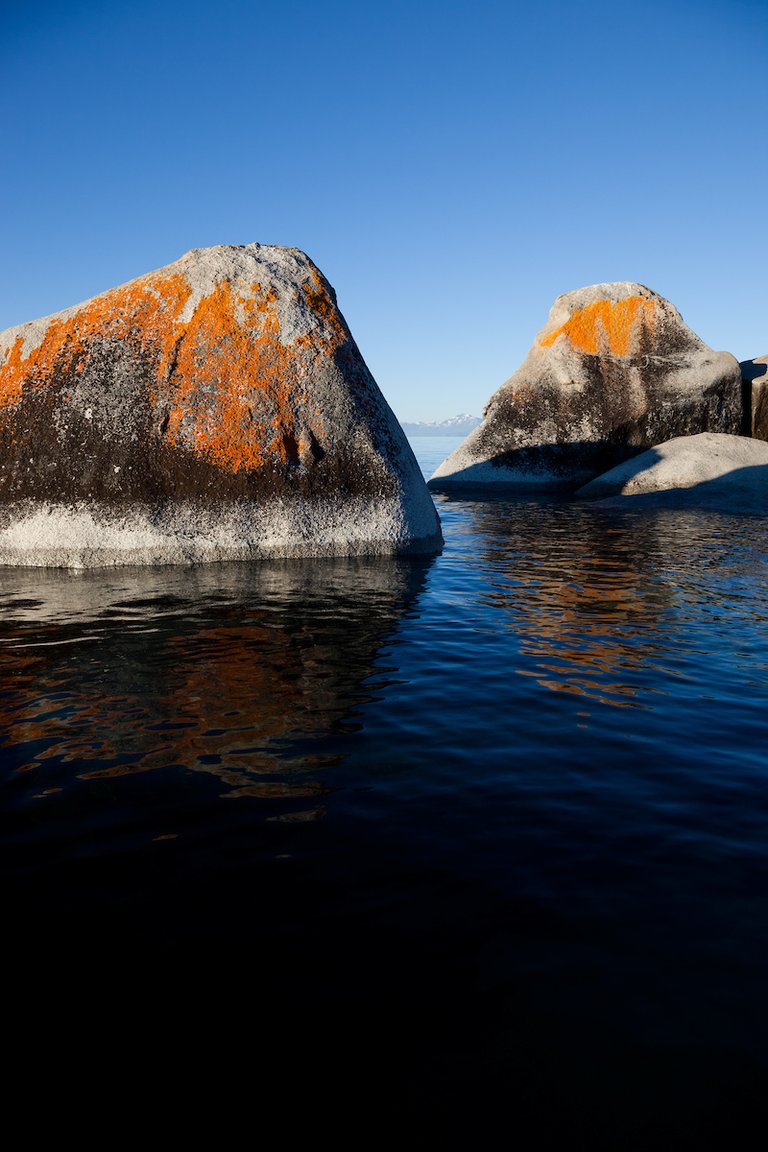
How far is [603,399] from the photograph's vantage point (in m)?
31.2

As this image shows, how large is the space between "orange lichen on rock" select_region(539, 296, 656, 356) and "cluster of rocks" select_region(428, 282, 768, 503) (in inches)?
1.6

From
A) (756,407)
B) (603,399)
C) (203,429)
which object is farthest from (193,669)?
(756,407)

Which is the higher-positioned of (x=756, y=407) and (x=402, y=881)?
(x=756, y=407)

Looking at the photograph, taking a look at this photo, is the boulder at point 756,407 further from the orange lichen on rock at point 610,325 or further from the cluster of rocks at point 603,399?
the orange lichen on rock at point 610,325

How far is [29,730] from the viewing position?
5793 millimetres

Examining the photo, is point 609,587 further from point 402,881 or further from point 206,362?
point 402,881

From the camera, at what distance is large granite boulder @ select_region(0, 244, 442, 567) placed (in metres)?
12.8

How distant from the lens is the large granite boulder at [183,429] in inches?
504

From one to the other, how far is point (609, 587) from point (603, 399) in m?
21.6

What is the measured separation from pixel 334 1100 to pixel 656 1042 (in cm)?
117

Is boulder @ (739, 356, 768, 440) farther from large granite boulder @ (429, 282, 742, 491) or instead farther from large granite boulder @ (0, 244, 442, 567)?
large granite boulder @ (0, 244, 442, 567)

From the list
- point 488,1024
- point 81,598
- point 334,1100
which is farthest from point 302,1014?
point 81,598

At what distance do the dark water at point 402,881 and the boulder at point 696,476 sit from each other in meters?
16.8

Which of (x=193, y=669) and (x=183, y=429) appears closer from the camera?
(x=193, y=669)
